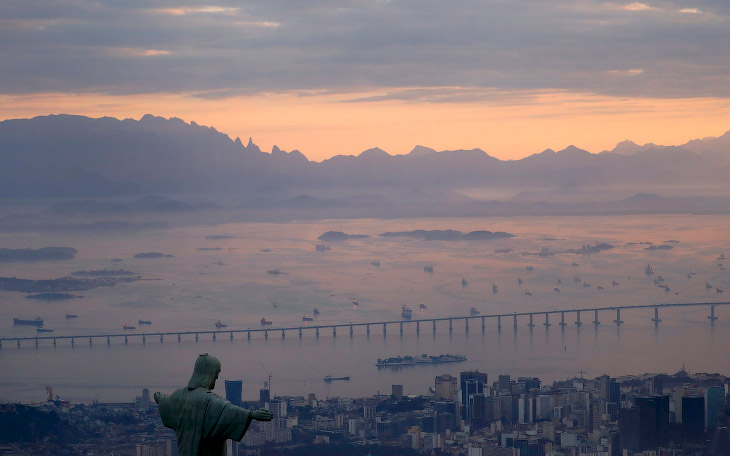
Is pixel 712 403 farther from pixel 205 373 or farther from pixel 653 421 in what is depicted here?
pixel 205 373

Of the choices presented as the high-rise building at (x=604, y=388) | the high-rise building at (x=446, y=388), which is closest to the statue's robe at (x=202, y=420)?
the high-rise building at (x=604, y=388)

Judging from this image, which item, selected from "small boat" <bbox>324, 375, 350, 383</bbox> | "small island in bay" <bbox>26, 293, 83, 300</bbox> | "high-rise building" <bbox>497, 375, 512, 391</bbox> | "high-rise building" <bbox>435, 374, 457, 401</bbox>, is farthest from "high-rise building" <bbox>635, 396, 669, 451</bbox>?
"small island in bay" <bbox>26, 293, 83, 300</bbox>

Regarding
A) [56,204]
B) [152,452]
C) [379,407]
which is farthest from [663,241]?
[152,452]

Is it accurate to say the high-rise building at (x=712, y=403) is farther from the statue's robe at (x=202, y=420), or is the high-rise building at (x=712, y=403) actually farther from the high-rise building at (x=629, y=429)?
the statue's robe at (x=202, y=420)

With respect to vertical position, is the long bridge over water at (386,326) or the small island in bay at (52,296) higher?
the small island in bay at (52,296)

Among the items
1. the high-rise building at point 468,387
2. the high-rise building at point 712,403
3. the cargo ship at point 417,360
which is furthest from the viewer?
the cargo ship at point 417,360

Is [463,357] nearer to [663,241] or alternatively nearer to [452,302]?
[452,302]

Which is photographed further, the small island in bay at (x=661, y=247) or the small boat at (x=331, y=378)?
the small island in bay at (x=661, y=247)
